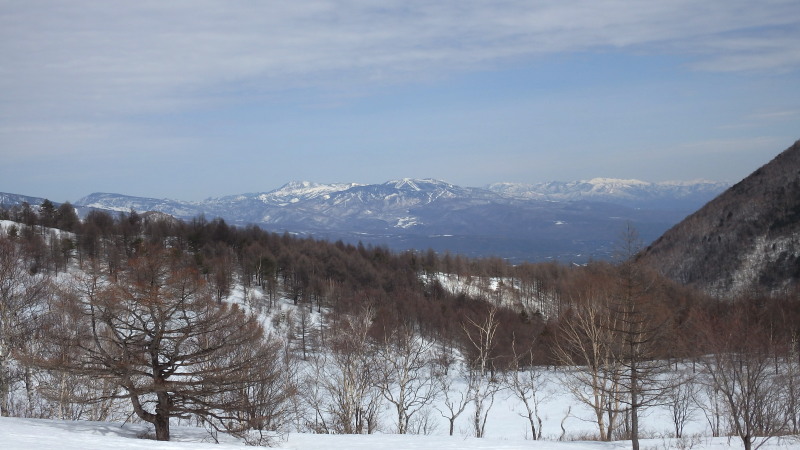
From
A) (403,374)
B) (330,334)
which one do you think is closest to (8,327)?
(403,374)

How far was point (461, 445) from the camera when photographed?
23.6 meters

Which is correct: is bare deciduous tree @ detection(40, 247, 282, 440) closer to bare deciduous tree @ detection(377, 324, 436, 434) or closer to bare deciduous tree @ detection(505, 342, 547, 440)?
bare deciduous tree @ detection(377, 324, 436, 434)

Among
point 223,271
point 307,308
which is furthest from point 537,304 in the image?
point 223,271

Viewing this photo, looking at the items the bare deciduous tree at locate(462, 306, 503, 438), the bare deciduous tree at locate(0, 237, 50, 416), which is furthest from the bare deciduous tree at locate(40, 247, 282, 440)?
the bare deciduous tree at locate(462, 306, 503, 438)

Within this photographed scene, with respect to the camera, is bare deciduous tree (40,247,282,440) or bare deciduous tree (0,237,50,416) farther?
bare deciduous tree (0,237,50,416)

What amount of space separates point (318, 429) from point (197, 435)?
29.7 feet

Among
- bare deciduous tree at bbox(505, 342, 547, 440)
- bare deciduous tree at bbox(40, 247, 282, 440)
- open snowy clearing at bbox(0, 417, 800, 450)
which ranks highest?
bare deciduous tree at bbox(40, 247, 282, 440)

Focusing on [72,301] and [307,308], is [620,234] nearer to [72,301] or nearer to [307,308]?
[72,301]

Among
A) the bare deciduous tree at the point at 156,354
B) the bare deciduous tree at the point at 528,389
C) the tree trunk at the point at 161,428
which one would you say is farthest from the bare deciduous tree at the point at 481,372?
the tree trunk at the point at 161,428

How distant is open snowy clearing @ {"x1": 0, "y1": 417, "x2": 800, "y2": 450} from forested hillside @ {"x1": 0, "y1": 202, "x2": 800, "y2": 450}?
103 centimetres

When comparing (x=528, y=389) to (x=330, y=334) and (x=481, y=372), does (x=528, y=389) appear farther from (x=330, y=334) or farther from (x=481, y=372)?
(x=481, y=372)

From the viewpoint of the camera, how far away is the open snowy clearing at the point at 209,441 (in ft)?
60.4

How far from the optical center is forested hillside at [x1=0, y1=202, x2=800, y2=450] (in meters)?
22.3

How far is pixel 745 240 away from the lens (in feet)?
420
